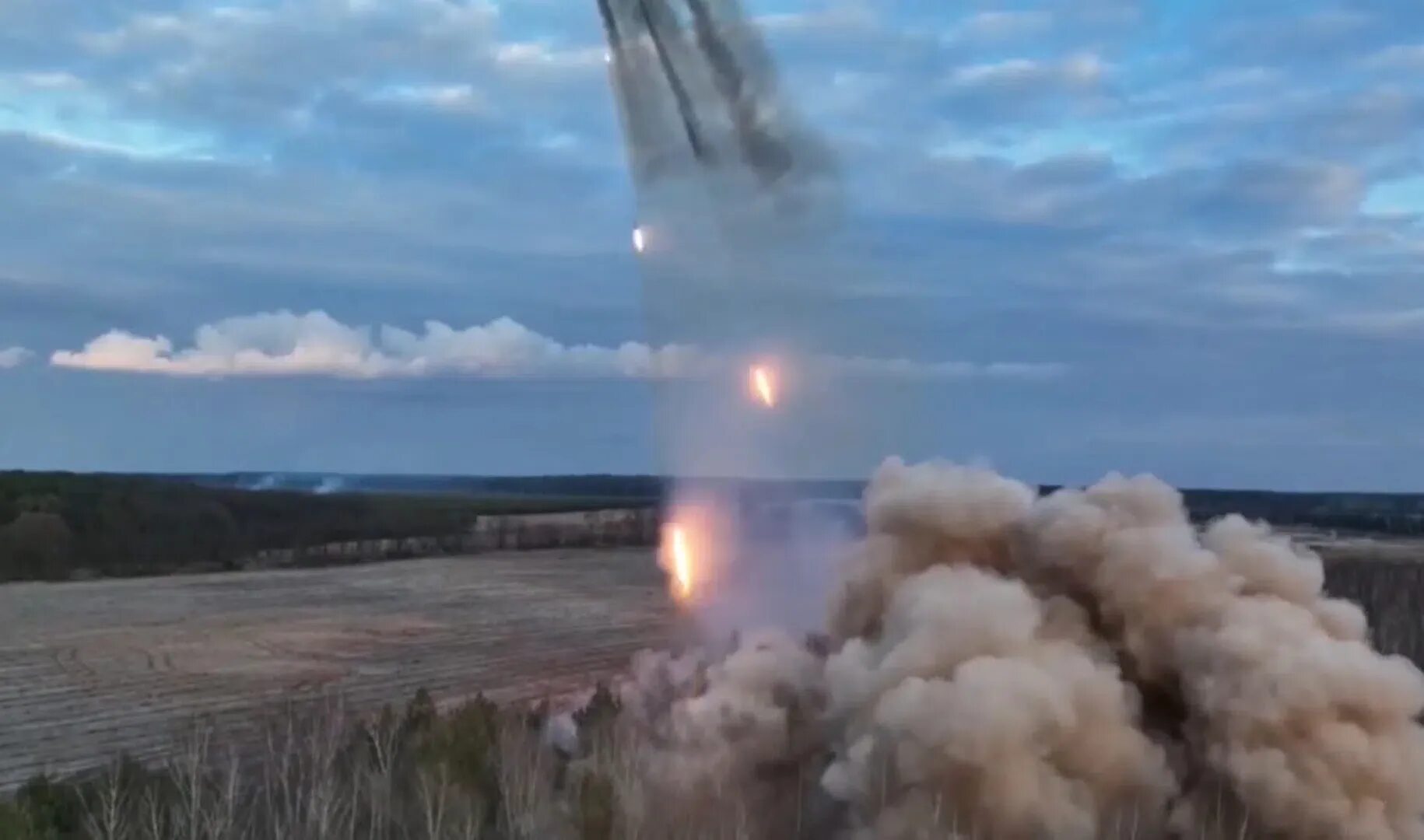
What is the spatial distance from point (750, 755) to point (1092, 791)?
476cm

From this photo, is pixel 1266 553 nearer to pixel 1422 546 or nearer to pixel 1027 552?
pixel 1027 552

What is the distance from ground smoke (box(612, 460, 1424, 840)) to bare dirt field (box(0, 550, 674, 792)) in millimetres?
12643

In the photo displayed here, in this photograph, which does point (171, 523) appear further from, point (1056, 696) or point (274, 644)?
point (1056, 696)

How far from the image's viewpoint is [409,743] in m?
20.4

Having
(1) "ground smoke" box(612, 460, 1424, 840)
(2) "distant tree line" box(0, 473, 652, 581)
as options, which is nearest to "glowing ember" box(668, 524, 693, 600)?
(1) "ground smoke" box(612, 460, 1424, 840)

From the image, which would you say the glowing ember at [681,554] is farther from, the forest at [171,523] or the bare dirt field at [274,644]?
the forest at [171,523]

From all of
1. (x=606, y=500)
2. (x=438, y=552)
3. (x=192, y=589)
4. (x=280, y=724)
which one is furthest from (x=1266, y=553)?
(x=606, y=500)

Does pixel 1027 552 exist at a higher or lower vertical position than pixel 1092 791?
higher

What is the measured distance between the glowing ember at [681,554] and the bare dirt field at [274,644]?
5225 millimetres

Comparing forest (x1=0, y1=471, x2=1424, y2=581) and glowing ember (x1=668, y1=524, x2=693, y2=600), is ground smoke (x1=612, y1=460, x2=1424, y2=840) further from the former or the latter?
forest (x1=0, y1=471, x2=1424, y2=581)

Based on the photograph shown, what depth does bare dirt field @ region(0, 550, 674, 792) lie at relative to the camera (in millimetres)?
30984

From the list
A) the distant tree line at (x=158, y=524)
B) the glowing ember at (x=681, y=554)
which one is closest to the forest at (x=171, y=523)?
the distant tree line at (x=158, y=524)

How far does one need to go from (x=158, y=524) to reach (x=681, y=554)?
55.7 m

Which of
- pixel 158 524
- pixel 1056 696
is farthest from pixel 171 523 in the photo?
pixel 1056 696
